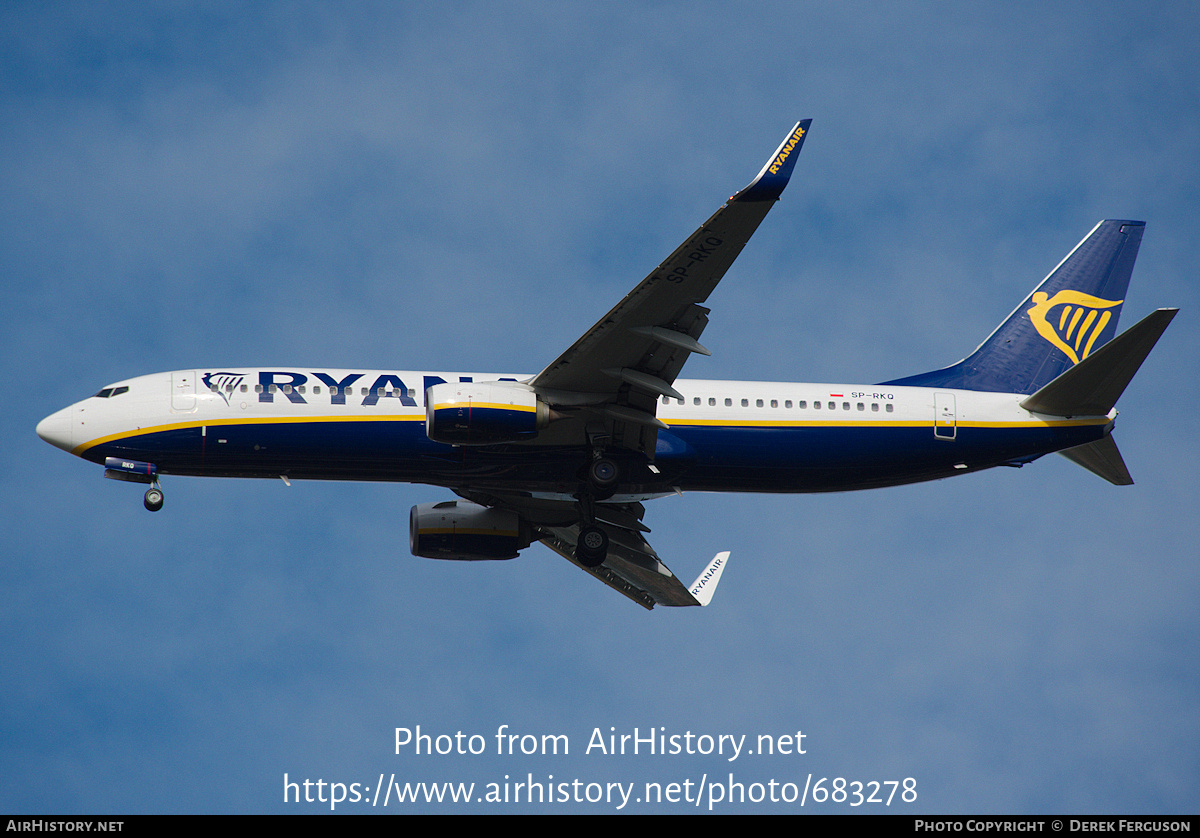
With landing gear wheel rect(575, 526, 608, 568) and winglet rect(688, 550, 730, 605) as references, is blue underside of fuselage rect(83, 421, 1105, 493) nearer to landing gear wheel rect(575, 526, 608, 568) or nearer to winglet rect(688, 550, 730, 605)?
landing gear wheel rect(575, 526, 608, 568)

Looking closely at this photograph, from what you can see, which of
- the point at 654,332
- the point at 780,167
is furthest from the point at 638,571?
the point at 780,167

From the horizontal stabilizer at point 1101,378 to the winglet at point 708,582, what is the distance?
40.2 ft

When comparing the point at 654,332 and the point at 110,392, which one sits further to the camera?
the point at 110,392

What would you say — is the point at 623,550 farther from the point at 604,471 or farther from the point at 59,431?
the point at 59,431

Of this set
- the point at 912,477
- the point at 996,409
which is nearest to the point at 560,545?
the point at 912,477

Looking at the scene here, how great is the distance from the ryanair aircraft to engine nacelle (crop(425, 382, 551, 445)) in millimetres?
51

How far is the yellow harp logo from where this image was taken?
43.2 metres

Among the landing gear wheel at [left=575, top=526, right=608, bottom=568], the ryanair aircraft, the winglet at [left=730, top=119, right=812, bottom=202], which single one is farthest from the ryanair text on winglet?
the landing gear wheel at [left=575, top=526, right=608, bottom=568]

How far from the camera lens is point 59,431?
3700 cm

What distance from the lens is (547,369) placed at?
35344 mm

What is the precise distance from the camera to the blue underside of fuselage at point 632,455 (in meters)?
36.4

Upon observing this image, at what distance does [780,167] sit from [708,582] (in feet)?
63.9
